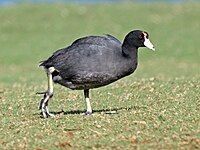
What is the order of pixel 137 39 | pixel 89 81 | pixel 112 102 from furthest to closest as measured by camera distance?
pixel 112 102
pixel 137 39
pixel 89 81

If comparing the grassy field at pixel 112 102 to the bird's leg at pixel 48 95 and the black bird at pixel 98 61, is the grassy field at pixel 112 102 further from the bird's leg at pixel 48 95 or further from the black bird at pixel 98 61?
the black bird at pixel 98 61

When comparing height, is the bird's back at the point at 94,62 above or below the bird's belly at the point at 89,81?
above

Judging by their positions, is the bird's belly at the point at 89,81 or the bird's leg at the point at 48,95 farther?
the bird's leg at the point at 48,95

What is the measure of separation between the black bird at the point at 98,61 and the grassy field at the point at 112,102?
0.69 m

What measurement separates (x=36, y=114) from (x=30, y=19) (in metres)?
24.5

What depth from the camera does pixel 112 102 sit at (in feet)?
50.6

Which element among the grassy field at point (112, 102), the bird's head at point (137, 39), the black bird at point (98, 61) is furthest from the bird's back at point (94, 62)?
the grassy field at point (112, 102)

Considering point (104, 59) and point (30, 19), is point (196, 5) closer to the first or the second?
point (30, 19)

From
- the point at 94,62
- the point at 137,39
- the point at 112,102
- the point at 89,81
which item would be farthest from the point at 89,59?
the point at 112,102

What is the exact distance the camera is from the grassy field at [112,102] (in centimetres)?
1094

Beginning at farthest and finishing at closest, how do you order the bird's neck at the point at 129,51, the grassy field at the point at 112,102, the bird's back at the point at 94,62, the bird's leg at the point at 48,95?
1. the bird's leg at the point at 48,95
2. the bird's neck at the point at 129,51
3. the bird's back at the point at 94,62
4. the grassy field at the point at 112,102

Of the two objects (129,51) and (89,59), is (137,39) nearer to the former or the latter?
(129,51)

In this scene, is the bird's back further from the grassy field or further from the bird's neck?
the grassy field

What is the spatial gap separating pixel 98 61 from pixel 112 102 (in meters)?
3.00
